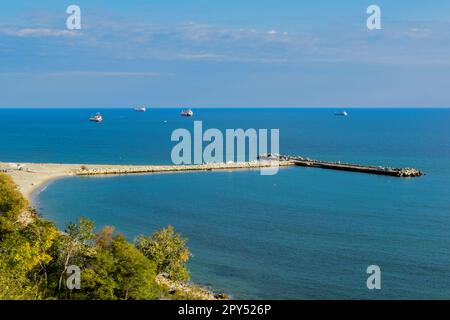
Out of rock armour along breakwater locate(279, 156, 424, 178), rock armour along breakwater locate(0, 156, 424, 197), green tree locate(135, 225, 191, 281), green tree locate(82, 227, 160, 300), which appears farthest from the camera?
rock armour along breakwater locate(279, 156, 424, 178)

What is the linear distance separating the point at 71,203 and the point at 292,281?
32.8m

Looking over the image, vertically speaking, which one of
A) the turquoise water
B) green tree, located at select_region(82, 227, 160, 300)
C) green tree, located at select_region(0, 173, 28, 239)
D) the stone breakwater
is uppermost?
green tree, located at select_region(0, 173, 28, 239)

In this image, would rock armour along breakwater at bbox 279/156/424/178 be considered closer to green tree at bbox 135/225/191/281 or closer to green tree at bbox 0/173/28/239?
green tree at bbox 135/225/191/281

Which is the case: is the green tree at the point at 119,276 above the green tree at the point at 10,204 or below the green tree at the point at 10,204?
below

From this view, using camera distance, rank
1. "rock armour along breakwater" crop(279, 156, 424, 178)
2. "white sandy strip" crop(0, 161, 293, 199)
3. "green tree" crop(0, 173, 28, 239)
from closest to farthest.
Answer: "green tree" crop(0, 173, 28, 239), "white sandy strip" crop(0, 161, 293, 199), "rock armour along breakwater" crop(279, 156, 424, 178)

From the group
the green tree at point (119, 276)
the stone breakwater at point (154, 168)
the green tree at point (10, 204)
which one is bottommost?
the green tree at point (119, 276)

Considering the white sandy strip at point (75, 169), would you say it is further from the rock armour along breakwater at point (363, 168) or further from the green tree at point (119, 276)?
the green tree at point (119, 276)

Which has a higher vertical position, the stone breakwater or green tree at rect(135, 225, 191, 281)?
the stone breakwater

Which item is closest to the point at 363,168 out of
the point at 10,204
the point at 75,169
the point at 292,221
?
the point at 292,221

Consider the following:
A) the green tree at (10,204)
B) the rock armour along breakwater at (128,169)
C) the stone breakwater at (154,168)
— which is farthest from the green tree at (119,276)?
the stone breakwater at (154,168)

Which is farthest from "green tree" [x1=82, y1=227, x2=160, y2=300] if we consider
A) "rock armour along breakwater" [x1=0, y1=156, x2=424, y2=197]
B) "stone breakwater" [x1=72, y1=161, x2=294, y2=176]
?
"stone breakwater" [x1=72, y1=161, x2=294, y2=176]

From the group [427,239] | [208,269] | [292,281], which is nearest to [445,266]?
[427,239]

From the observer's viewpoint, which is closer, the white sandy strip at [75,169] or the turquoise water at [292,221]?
the turquoise water at [292,221]

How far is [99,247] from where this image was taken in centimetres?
2758
